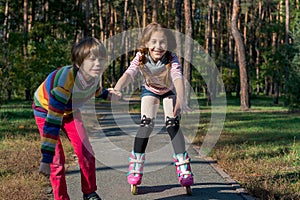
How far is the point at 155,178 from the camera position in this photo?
6660 mm

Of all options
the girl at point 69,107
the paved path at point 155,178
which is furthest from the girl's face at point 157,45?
the paved path at point 155,178

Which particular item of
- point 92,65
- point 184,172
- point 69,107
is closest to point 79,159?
point 69,107

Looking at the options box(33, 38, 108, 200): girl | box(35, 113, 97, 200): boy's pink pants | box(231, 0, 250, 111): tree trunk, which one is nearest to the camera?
box(33, 38, 108, 200): girl

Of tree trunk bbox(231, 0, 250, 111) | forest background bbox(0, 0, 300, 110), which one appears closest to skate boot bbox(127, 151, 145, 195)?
forest background bbox(0, 0, 300, 110)

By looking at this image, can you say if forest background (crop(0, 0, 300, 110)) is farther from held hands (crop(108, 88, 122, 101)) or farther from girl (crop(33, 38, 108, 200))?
girl (crop(33, 38, 108, 200))

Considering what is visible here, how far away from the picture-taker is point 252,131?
1352 centimetres

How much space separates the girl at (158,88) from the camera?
5578 mm

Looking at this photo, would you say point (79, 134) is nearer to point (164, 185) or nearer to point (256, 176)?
point (164, 185)

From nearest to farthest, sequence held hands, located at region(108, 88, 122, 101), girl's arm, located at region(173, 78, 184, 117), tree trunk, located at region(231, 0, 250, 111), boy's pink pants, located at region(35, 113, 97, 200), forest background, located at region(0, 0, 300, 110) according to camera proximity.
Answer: boy's pink pants, located at region(35, 113, 97, 200) → held hands, located at region(108, 88, 122, 101) → girl's arm, located at region(173, 78, 184, 117) → forest background, located at region(0, 0, 300, 110) → tree trunk, located at region(231, 0, 250, 111)

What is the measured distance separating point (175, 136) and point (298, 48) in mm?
20690

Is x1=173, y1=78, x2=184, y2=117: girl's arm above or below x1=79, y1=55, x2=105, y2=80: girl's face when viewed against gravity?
below

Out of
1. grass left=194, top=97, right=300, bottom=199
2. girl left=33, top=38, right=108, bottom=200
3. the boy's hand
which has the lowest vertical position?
grass left=194, top=97, right=300, bottom=199

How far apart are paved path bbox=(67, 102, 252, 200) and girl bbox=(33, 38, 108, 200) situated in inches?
32.0

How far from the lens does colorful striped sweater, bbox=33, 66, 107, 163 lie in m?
4.39
